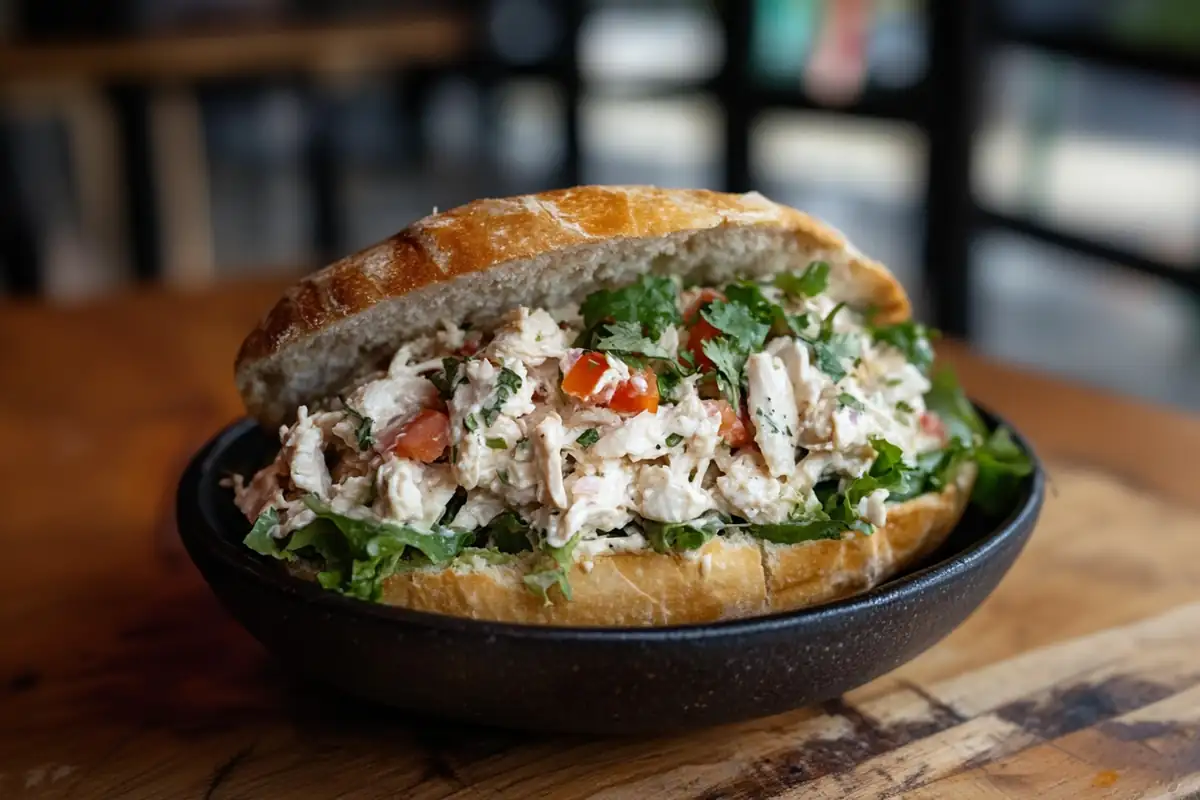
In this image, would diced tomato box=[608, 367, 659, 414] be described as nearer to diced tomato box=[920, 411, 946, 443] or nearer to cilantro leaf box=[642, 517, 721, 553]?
cilantro leaf box=[642, 517, 721, 553]

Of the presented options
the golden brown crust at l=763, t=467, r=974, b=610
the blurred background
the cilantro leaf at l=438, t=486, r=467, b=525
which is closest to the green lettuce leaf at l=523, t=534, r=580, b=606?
the cilantro leaf at l=438, t=486, r=467, b=525

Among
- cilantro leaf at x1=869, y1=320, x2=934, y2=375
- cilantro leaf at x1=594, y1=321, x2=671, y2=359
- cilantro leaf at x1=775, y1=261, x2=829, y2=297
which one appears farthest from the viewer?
cilantro leaf at x1=869, y1=320, x2=934, y2=375

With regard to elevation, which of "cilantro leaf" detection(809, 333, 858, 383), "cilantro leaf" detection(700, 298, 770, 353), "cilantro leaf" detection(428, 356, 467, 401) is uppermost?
"cilantro leaf" detection(700, 298, 770, 353)

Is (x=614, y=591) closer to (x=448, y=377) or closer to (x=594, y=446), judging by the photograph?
(x=594, y=446)

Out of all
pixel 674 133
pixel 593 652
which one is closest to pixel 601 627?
pixel 593 652

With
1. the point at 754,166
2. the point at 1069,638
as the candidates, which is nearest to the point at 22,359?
the point at 1069,638

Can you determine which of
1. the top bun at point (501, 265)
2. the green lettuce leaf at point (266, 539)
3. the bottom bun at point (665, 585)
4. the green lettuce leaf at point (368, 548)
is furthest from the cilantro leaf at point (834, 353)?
the green lettuce leaf at point (266, 539)

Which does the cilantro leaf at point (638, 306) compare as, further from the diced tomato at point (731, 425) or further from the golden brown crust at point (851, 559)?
the golden brown crust at point (851, 559)
